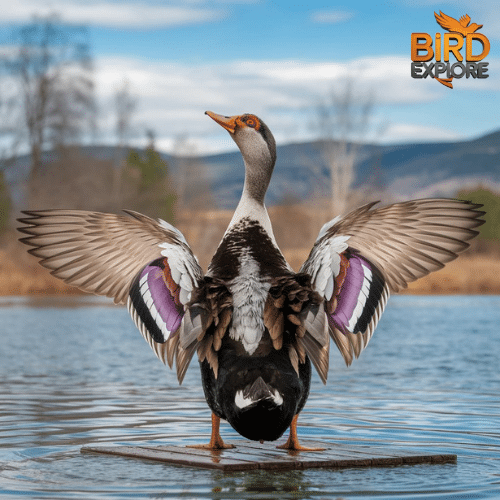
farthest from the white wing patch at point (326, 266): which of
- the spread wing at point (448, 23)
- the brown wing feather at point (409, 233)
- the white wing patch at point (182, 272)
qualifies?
the spread wing at point (448, 23)

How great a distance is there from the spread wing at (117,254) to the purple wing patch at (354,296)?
3.05ft

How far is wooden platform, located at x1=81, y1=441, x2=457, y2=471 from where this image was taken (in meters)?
5.95

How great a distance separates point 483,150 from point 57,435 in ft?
644

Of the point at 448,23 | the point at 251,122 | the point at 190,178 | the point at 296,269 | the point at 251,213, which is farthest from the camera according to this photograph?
the point at 190,178

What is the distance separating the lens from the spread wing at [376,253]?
5.81 metres

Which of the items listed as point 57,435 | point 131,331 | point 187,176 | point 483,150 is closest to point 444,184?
point 483,150

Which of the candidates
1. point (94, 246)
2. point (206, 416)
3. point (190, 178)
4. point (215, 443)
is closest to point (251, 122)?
point (94, 246)

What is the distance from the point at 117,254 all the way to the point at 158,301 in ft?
2.18

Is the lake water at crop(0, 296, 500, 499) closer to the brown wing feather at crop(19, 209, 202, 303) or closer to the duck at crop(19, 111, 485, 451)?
the duck at crop(19, 111, 485, 451)

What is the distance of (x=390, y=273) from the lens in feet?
20.2

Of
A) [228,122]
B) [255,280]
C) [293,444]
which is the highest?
[228,122]

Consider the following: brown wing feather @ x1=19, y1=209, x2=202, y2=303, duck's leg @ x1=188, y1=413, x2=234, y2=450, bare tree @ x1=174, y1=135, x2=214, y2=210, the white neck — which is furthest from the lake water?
bare tree @ x1=174, y1=135, x2=214, y2=210

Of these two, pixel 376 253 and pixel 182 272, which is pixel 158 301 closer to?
pixel 182 272

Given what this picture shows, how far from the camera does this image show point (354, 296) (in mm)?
5828
